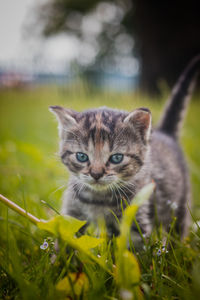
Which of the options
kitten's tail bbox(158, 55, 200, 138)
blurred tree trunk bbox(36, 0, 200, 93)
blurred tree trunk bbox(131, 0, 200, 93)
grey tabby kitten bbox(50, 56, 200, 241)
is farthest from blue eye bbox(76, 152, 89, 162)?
blurred tree trunk bbox(36, 0, 200, 93)

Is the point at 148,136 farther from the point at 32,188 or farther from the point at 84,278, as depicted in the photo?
the point at 32,188

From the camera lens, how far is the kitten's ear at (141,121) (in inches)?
52.4

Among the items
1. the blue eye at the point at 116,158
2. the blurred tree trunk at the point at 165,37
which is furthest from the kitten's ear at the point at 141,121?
the blurred tree trunk at the point at 165,37

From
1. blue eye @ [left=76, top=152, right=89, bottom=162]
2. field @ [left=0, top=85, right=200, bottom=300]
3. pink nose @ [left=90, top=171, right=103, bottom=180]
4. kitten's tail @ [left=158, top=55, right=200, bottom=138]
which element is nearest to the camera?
field @ [left=0, top=85, right=200, bottom=300]

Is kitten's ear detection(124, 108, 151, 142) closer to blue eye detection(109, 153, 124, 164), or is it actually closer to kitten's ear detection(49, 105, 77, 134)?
blue eye detection(109, 153, 124, 164)

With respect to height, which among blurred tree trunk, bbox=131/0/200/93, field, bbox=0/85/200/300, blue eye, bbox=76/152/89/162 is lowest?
field, bbox=0/85/200/300

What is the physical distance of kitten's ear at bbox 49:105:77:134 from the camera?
4.67 feet

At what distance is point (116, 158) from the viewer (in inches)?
52.9

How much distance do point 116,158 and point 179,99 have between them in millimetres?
892

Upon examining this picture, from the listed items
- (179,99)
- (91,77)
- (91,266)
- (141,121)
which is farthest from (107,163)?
(91,77)

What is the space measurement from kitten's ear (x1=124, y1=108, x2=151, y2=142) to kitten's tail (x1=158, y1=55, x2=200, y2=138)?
2.14ft

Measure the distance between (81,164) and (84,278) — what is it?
62 centimetres

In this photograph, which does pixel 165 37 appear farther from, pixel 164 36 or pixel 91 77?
pixel 91 77

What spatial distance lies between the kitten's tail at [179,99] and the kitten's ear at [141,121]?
2.14ft
